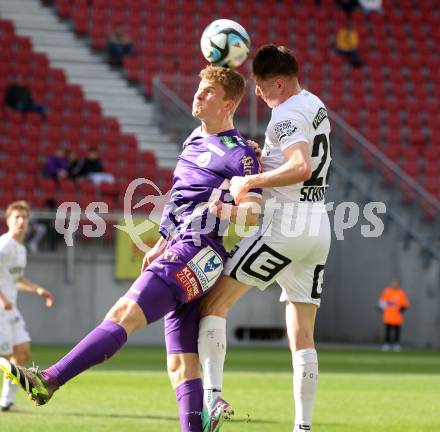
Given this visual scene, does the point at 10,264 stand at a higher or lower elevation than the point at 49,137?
lower

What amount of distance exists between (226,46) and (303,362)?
6.73 ft

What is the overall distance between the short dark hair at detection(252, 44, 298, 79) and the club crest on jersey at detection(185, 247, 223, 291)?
3.91ft

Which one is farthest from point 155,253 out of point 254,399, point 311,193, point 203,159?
point 254,399

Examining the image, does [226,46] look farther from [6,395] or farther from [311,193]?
[6,395]

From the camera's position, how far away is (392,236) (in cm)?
2384

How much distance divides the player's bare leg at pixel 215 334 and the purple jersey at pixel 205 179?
0.41 m

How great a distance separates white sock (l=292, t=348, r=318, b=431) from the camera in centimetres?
672

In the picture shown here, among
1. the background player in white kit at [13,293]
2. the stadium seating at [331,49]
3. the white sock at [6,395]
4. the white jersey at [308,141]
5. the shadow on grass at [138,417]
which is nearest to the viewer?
the white jersey at [308,141]

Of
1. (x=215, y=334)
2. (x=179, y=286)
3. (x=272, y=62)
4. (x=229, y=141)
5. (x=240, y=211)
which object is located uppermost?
(x=272, y=62)

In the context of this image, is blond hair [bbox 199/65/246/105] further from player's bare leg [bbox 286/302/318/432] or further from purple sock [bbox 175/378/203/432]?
purple sock [bbox 175/378/203/432]

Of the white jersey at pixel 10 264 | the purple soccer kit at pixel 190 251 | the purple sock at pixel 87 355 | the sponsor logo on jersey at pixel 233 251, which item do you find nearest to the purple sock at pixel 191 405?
the purple soccer kit at pixel 190 251

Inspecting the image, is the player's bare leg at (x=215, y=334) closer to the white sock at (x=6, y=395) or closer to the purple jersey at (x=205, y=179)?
the purple jersey at (x=205, y=179)

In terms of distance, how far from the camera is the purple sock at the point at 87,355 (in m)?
5.60

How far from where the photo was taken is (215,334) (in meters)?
6.35
